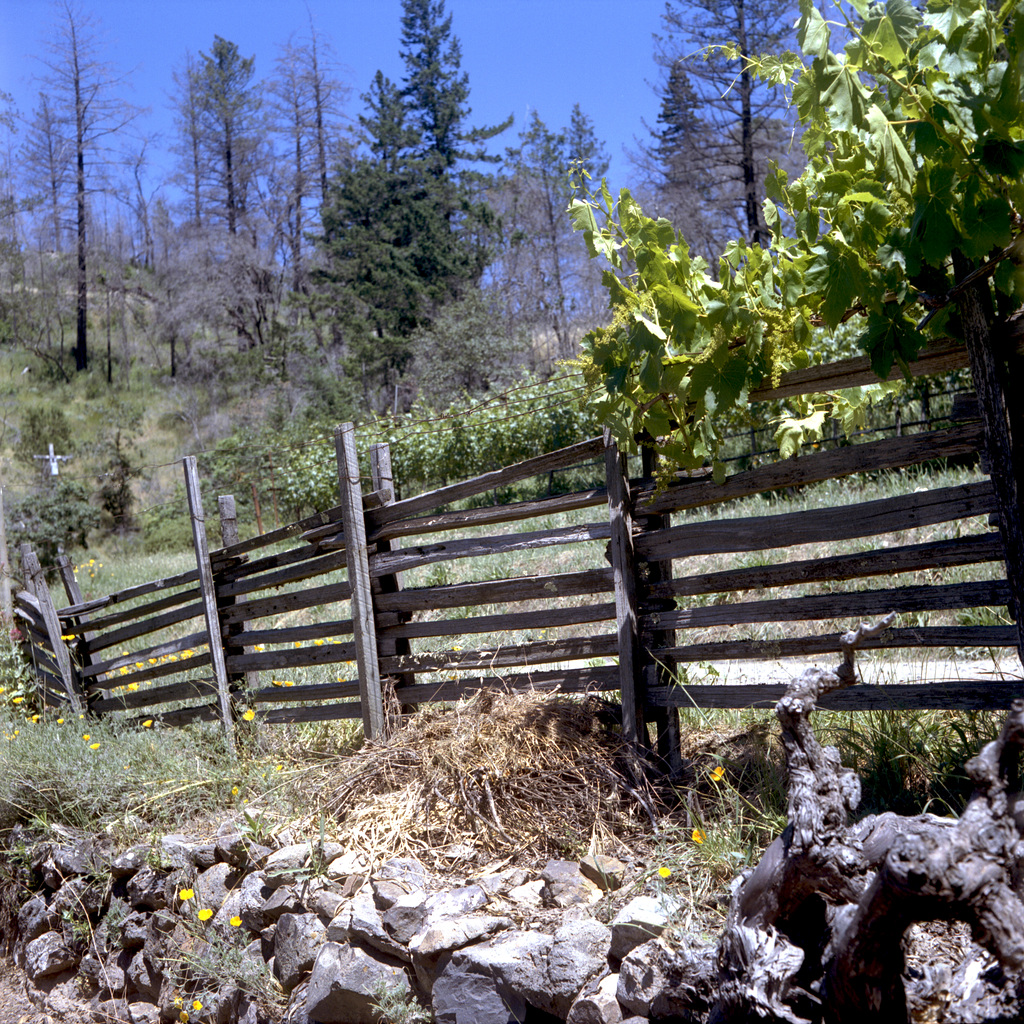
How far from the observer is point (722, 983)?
7.64 feet

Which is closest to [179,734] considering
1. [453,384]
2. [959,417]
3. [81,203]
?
[959,417]

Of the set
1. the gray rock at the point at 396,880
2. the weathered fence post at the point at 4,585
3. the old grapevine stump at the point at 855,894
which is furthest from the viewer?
the weathered fence post at the point at 4,585

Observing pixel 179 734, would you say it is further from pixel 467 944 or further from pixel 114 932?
pixel 467 944

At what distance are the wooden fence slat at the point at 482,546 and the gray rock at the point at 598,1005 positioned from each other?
1806 millimetres

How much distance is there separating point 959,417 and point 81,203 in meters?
44.2

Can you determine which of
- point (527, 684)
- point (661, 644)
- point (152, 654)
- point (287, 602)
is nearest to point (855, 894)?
point (661, 644)

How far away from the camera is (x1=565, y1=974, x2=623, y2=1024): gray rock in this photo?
276cm

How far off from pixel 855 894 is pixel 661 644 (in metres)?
1.79

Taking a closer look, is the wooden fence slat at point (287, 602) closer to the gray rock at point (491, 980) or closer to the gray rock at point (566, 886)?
the gray rock at point (566, 886)

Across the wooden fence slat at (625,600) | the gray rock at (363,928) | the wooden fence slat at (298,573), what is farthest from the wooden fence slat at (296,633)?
the wooden fence slat at (625,600)

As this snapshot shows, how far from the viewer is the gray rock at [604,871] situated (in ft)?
10.7

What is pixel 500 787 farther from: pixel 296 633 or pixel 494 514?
pixel 296 633

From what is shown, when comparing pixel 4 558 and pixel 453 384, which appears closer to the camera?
pixel 4 558

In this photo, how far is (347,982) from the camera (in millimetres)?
3455
